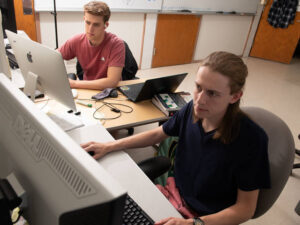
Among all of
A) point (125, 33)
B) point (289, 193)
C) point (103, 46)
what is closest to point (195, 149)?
point (103, 46)

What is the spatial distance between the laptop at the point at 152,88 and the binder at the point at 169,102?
0.04 metres

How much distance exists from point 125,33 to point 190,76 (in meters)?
1.33

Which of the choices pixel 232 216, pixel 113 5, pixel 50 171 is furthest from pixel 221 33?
pixel 50 171

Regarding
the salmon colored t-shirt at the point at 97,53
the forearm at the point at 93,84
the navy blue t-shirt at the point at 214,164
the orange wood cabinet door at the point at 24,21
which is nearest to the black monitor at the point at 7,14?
the salmon colored t-shirt at the point at 97,53

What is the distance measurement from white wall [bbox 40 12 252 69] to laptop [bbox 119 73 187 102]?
82.4 inches

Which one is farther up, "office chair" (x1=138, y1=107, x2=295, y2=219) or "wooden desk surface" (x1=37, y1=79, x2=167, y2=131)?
"office chair" (x1=138, y1=107, x2=295, y2=219)

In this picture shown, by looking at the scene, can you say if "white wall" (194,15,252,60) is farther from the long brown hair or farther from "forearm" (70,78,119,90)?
the long brown hair

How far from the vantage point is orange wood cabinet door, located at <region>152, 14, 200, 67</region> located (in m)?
4.47

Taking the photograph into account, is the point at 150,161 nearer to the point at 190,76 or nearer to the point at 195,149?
the point at 195,149

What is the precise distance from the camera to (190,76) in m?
4.47

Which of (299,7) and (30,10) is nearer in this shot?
(30,10)

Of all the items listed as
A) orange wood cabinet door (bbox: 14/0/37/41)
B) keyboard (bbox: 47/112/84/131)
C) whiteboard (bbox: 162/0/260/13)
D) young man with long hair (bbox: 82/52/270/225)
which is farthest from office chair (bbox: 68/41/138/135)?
whiteboard (bbox: 162/0/260/13)

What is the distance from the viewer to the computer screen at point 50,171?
40 cm

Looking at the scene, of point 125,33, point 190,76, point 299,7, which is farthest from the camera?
point 299,7
